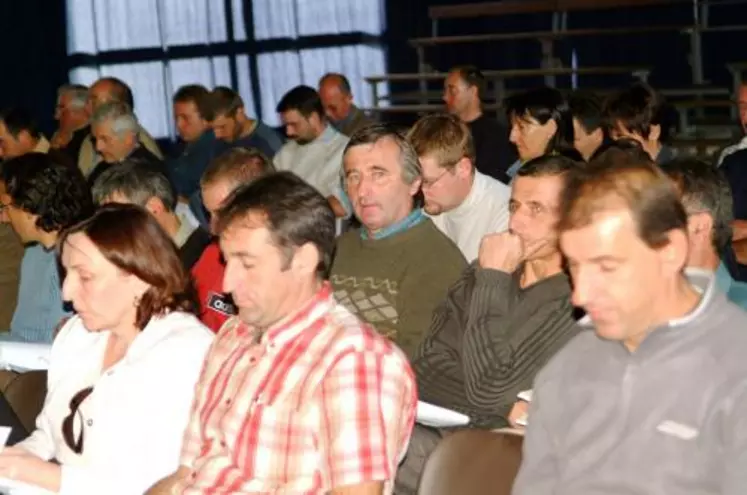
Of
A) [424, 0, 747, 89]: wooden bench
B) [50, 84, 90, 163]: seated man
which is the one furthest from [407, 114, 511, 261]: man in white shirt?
[424, 0, 747, 89]: wooden bench

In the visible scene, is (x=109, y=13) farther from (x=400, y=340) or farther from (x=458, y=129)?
(x=400, y=340)

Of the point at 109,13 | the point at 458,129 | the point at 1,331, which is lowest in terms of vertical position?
the point at 1,331

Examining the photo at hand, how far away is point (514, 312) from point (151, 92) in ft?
29.3

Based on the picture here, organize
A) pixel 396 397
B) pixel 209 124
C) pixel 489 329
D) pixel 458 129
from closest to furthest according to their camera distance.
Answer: pixel 396 397, pixel 489 329, pixel 458 129, pixel 209 124

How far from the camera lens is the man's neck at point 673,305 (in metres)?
2.22

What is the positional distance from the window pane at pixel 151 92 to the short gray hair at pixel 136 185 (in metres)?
7.15

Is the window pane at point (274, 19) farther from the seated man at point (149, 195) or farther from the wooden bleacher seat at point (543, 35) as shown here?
the seated man at point (149, 195)

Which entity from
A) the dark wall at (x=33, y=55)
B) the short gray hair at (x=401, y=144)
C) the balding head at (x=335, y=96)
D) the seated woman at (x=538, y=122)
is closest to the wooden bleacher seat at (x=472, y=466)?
the short gray hair at (x=401, y=144)

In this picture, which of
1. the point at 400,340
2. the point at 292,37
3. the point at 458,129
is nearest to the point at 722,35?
the point at 292,37

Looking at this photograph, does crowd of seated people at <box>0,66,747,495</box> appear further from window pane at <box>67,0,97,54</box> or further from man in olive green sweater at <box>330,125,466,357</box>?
window pane at <box>67,0,97,54</box>

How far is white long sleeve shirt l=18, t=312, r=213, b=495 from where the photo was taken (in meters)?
2.85

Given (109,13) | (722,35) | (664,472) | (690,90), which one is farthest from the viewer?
(109,13)

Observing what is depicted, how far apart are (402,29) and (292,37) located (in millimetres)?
955

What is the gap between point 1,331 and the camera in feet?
17.2
